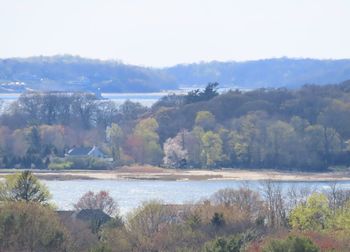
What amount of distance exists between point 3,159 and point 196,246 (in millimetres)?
38655

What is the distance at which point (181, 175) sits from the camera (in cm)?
6191

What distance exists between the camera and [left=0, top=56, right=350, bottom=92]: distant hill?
15875 centimetres

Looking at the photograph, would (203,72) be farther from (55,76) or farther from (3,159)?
(3,159)

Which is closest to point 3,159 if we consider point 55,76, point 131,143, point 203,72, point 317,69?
point 131,143

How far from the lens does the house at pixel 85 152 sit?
2717 inches

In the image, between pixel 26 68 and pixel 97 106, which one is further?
pixel 26 68

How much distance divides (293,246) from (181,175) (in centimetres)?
3822

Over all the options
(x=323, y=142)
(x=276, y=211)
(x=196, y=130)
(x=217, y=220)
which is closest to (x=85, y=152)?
(x=196, y=130)

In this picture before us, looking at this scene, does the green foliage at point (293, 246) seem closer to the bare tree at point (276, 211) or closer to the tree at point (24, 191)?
the bare tree at point (276, 211)

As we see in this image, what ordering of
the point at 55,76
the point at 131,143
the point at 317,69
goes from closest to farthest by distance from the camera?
the point at 131,143, the point at 55,76, the point at 317,69

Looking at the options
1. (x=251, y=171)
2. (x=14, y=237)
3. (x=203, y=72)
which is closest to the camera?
(x=14, y=237)

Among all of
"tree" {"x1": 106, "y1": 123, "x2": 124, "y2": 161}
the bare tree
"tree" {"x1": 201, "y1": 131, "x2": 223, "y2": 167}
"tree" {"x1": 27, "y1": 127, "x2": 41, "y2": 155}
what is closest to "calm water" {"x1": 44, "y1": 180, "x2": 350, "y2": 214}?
the bare tree

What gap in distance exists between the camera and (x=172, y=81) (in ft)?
595

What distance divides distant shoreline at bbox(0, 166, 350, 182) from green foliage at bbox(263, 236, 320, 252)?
33.9m
